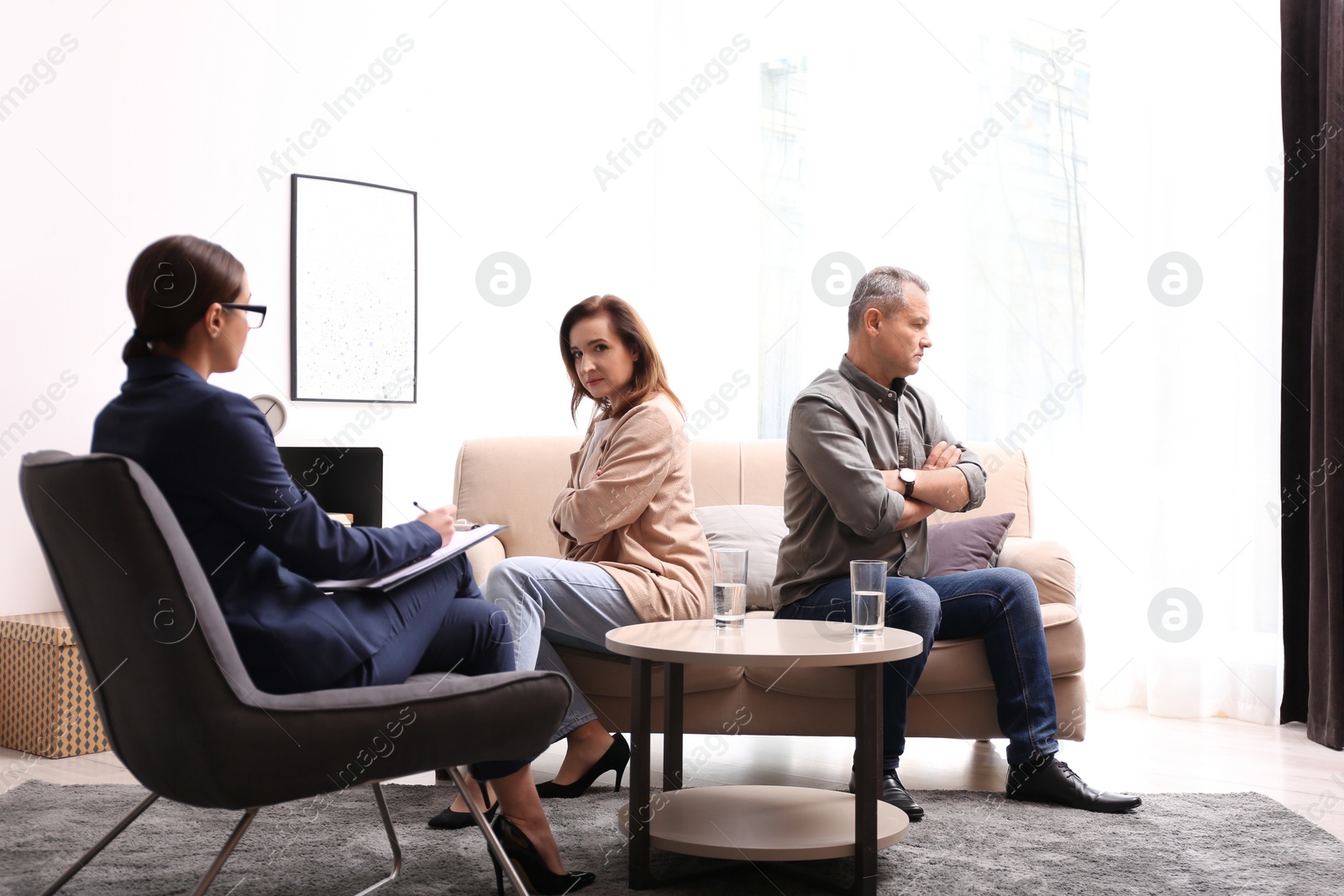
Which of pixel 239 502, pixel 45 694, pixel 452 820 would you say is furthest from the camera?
pixel 45 694

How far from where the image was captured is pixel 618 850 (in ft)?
6.57

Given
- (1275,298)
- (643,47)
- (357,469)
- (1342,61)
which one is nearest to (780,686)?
(357,469)

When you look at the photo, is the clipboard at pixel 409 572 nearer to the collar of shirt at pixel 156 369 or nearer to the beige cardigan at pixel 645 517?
the collar of shirt at pixel 156 369

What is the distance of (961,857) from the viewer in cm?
195

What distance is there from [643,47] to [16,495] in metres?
2.90

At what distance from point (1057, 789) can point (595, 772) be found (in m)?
0.98

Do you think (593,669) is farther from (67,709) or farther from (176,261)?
(67,709)

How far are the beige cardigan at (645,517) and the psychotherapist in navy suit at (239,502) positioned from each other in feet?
2.37

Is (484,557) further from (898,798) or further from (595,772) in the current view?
(898,798)

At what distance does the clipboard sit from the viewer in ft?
4.92

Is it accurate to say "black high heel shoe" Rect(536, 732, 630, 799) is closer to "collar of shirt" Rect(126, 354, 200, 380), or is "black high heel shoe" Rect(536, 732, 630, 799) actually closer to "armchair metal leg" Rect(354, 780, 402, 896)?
"armchair metal leg" Rect(354, 780, 402, 896)

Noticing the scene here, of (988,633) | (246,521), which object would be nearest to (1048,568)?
(988,633)

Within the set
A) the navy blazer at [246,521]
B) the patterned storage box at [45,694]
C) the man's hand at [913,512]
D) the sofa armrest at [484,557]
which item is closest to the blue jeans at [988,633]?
the man's hand at [913,512]

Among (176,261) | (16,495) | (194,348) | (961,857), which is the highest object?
(176,261)
